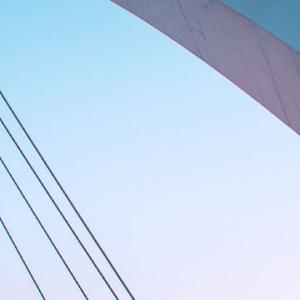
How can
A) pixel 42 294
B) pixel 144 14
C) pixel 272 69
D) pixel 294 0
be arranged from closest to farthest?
pixel 294 0 < pixel 42 294 < pixel 272 69 < pixel 144 14

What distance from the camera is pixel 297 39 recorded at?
406cm

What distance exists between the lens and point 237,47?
18.9 feet

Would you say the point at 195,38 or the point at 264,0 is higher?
the point at 195,38

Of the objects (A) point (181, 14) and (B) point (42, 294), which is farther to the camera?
(A) point (181, 14)

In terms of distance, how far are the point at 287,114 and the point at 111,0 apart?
131 inches

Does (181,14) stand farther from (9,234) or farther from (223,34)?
(9,234)

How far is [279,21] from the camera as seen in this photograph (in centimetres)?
399

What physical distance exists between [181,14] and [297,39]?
2.44m

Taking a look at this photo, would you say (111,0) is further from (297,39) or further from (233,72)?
(297,39)

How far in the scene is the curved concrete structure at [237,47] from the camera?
516 centimetres

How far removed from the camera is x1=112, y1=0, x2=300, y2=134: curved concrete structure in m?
5.16

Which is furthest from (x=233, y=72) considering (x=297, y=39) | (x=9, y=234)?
(x=9, y=234)

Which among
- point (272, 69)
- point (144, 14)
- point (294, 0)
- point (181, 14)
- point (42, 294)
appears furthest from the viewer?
point (144, 14)

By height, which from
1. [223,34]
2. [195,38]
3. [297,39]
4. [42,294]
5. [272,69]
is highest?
[195,38]
